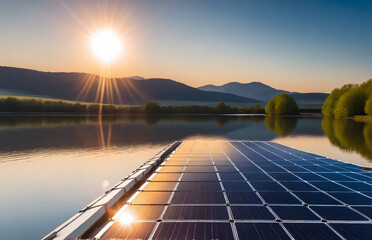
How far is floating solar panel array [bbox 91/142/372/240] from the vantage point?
802cm

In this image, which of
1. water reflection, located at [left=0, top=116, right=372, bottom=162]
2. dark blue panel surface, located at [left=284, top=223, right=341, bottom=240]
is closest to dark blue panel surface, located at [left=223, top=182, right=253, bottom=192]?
dark blue panel surface, located at [left=284, top=223, right=341, bottom=240]

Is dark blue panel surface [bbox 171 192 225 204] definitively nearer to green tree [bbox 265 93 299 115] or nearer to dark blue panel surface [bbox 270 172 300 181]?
dark blue panel surface [bbox 270 172 300 181]

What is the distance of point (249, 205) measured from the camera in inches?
395

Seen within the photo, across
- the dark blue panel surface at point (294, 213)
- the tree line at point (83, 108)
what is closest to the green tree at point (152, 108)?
the tree line at point (83, 108)

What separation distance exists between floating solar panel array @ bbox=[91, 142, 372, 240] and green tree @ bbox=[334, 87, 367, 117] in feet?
381

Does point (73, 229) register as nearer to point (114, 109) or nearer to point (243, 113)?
point (114, 109)

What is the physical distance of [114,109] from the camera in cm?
16088

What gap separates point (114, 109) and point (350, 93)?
13613 cm

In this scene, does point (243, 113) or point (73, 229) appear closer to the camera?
point (73, 229)

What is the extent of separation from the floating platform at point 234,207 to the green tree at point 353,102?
116 m

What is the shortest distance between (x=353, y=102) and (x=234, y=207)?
423 feet

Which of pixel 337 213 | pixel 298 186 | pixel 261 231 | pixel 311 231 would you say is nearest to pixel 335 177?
pixel 298 186

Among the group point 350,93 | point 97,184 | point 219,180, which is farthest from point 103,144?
point 350,93

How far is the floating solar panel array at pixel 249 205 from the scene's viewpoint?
802 centimetres
